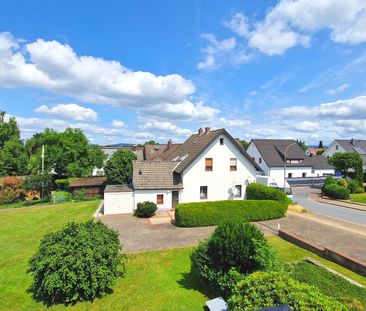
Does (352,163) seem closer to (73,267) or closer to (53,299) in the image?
(73,267)

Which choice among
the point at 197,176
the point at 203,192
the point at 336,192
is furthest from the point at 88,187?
the point at 336,192

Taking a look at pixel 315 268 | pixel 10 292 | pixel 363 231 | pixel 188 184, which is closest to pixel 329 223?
pixel 363 231

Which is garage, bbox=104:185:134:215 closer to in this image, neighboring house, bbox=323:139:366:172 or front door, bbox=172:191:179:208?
front door, bbox=172:191:179:208

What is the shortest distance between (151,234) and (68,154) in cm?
2640

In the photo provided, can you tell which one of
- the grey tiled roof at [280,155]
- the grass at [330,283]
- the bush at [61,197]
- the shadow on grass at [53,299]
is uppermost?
the grey tiled roof at [280,155]

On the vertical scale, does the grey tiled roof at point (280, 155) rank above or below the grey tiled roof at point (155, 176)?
above

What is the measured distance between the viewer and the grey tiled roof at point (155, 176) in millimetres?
22062

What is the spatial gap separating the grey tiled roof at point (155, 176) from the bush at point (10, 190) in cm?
1909

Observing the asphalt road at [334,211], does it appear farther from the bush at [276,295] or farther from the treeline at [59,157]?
the treeline at [59,157]

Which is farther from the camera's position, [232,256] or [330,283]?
[330,283]

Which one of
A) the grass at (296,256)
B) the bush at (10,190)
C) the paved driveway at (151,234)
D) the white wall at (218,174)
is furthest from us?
the bush at (10,190)

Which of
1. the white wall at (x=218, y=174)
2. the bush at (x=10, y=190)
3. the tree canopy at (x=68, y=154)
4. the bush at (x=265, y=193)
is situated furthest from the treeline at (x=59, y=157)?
the bush at (x=265, y=193)

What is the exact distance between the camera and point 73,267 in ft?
25.0

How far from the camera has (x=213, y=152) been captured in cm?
2397
